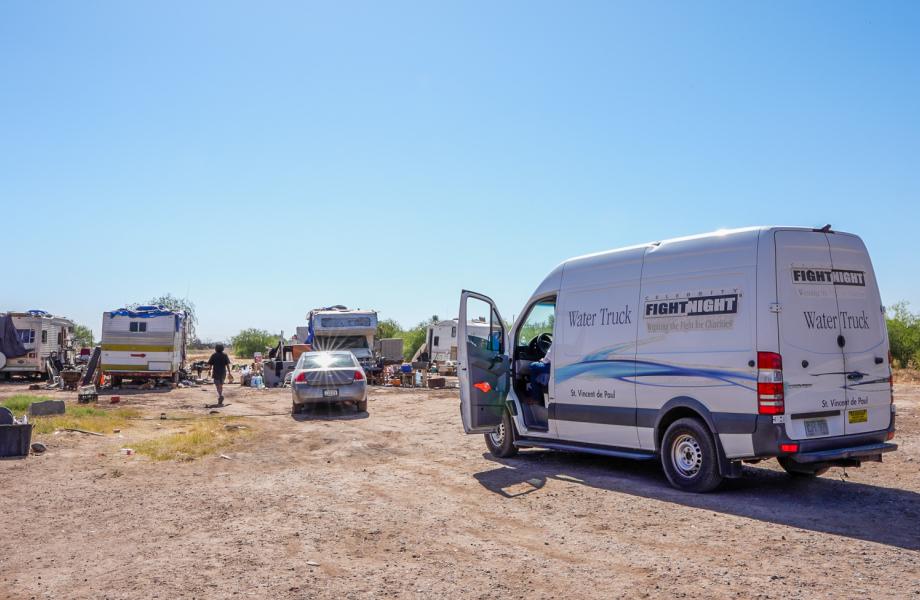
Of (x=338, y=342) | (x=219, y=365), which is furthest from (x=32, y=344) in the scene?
(x=219, y=365)

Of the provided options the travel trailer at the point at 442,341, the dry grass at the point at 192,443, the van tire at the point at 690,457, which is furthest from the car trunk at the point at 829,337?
the travel trailer at the point at 442,341

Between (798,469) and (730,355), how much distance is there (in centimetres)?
185

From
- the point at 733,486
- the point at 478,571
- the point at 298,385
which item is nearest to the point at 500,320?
the point at 733,486

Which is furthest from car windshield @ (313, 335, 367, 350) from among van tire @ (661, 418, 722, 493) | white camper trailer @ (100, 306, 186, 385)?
van tire @ (661, 418, 722, 493)

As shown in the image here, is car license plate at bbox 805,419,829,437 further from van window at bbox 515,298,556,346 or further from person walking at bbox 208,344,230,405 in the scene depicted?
person walking at bbox 208,344,230,405

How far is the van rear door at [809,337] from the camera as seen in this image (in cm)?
754

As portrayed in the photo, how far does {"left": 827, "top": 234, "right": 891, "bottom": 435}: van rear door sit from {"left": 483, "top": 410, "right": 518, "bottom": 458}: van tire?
14.9ft

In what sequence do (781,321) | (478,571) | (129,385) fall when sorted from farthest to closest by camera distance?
(129,385) → (781,321) → (478,571)

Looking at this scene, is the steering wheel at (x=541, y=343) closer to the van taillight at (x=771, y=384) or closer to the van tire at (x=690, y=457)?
the van tire at (x=690, y=457)

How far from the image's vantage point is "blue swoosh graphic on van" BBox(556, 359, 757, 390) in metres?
7.83

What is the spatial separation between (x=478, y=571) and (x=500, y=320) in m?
5.70

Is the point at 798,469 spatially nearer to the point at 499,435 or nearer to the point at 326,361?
the point at 499,435

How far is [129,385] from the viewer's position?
29.3m

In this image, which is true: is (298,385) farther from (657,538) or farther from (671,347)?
(657,538)
